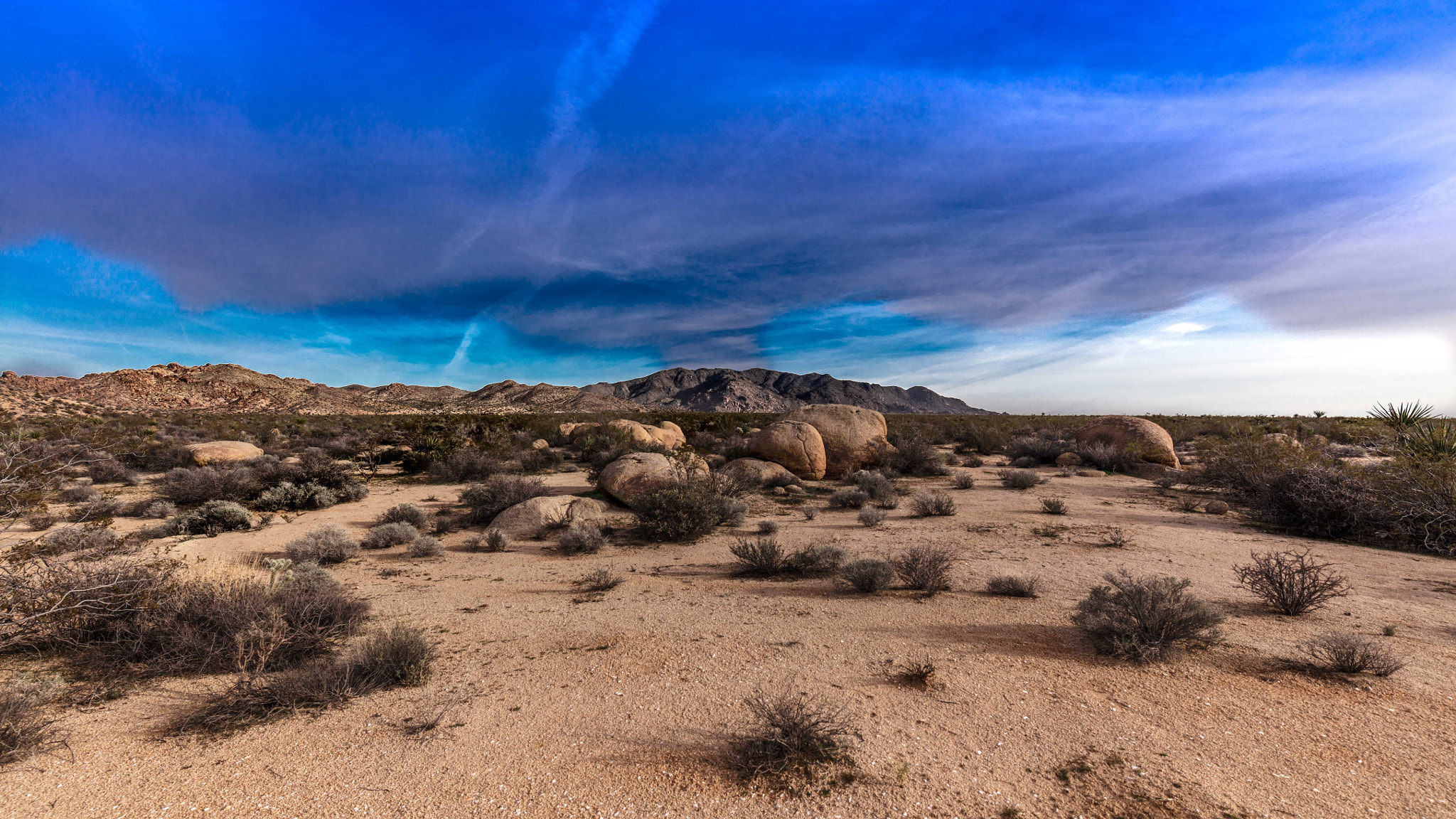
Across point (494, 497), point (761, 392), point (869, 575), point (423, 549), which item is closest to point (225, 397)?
point (494, 497)

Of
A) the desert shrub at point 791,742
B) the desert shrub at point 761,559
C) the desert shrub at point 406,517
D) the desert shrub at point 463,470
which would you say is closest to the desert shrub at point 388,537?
the desert shrub at point 406,517

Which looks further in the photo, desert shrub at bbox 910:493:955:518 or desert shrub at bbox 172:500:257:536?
desert shrub at bbox 910:493:955:518

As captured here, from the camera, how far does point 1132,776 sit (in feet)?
10.4

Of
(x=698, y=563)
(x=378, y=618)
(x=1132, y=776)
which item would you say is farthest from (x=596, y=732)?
(x=698, y=563)

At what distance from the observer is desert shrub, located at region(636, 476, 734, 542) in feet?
31.8

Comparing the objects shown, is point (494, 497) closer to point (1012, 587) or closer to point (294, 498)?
point (294, 498)

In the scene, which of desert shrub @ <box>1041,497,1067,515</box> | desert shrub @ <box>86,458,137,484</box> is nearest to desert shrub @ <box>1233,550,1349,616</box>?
desert shrub @ <box>1041,497,1067,515</box>

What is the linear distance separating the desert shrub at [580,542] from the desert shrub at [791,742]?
593 cm

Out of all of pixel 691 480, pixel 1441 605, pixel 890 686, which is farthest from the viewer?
pixel 691 480

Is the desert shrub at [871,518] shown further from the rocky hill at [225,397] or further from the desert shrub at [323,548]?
the rocky hill at [225,397]

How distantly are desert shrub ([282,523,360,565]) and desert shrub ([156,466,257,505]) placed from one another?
6066mm

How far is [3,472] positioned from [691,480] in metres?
8.25

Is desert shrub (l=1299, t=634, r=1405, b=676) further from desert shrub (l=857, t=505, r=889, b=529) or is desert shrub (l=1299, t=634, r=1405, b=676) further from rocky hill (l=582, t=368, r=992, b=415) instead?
rocky hill (l=582, t=368, r=992, b=415)

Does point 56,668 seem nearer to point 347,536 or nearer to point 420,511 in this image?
point 347,536
